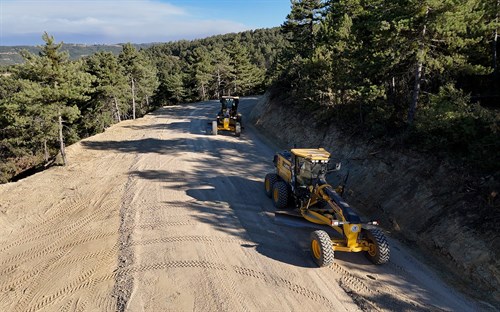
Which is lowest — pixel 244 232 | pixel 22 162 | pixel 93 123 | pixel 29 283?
pixel 22 162

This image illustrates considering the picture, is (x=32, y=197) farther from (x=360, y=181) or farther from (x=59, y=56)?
(x=360, y=181)

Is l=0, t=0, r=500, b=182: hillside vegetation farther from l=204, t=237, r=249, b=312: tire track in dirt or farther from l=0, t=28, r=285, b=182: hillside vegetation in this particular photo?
l=204, t=237, r=249, b=312: tire track in dirt

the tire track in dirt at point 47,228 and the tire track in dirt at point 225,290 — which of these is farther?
the tire track in dirt at point 47,228

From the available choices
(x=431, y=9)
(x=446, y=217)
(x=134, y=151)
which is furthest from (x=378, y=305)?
(x=134, y=151)

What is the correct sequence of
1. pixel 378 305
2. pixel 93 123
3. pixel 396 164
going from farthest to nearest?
pixel 93 123 → pixel 396 164 → pixel 378 305

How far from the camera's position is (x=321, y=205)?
31.6 ft

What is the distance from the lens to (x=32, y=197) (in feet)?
45.6

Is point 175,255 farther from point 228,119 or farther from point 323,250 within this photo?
point 228,119

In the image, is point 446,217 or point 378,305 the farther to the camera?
point 446,217

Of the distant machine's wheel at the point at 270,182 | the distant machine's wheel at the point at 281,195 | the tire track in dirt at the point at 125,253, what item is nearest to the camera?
the tire track in dirt at the point at 125,253

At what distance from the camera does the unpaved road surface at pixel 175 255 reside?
23.4 ft

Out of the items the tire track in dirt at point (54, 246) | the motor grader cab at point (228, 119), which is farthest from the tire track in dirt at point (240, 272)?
the motor grader cab at point (228, 119)

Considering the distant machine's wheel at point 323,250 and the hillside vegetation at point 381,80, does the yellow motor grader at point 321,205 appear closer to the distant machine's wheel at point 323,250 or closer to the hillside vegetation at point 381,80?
the distant machine's wheel at point 323,250

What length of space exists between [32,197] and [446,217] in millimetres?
14451
